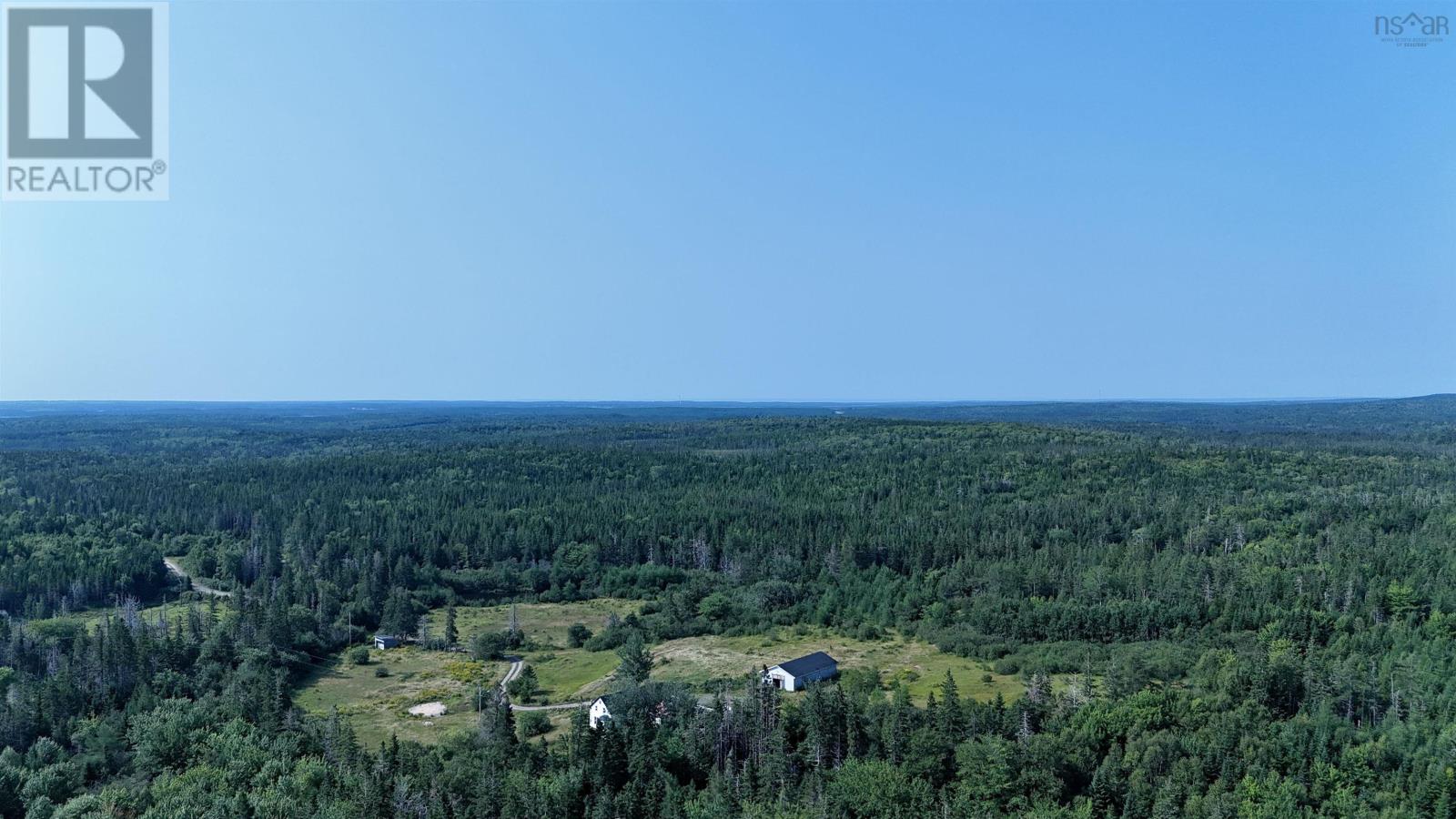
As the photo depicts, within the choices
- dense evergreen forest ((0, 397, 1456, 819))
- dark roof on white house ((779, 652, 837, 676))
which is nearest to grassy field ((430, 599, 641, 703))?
dense evergreen forest ((0, 397, 1456, 819))

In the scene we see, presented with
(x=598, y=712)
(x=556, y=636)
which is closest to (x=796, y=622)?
(x=556, y=636)

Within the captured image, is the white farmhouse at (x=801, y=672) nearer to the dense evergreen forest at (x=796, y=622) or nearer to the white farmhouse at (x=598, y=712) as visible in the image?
the dense evergreen forest at (x=796, y=622)

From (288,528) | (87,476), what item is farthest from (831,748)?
(87,476)

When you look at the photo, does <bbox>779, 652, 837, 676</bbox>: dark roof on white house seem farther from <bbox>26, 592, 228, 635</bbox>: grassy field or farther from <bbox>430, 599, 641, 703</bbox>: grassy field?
<bbox>26, 592, 228, 635</bbox>: grassy field

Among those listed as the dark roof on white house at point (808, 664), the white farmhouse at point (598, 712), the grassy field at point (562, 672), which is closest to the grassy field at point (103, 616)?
the grassy field at point (562, 672)

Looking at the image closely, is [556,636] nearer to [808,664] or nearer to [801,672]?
[808,664]
